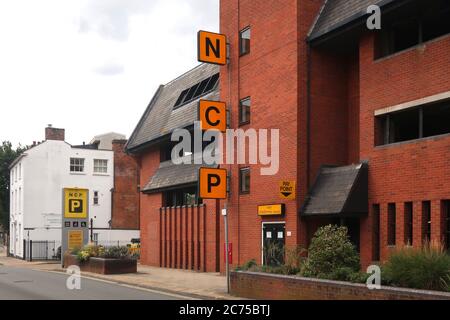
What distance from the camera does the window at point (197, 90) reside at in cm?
2889

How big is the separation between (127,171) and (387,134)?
3956cm

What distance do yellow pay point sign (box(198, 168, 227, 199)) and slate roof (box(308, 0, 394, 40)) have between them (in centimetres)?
580

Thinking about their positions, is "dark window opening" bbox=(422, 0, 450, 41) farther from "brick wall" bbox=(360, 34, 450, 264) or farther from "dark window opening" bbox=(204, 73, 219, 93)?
"dark window opening" bbox=(204, 73, 219, 93)

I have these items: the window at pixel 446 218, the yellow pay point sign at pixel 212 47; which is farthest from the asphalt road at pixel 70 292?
the yellow pay point sign at pixel 212 47

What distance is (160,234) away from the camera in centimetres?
3186

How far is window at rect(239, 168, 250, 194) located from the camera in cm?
2317

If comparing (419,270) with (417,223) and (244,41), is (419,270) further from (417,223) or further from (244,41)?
(244,41)

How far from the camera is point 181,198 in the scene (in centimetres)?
3055

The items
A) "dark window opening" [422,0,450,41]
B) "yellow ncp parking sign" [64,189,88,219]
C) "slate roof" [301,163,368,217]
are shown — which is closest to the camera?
"dark window opening" [422,0,450,41]

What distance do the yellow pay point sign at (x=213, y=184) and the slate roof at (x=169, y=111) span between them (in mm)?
7681

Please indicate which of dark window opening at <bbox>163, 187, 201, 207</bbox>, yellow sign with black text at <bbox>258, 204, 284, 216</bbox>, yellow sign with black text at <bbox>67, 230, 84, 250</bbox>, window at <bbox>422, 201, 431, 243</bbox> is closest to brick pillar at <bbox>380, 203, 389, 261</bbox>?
window at <bbox>422, 201, 431, 243</bbox>
